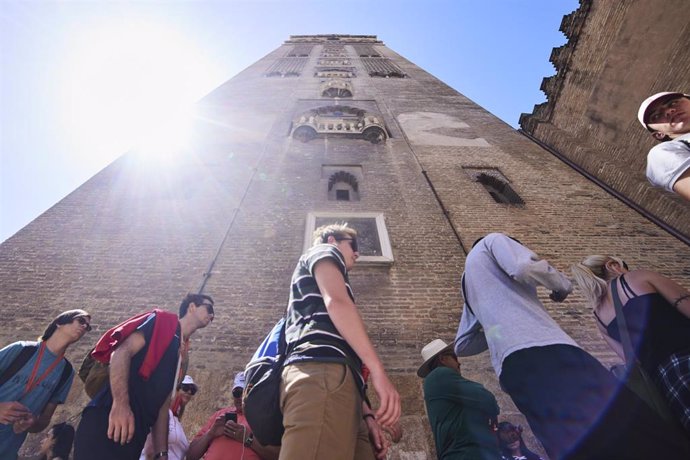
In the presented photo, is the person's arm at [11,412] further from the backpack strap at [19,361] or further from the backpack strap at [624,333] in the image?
the backpack strap at [624,333]

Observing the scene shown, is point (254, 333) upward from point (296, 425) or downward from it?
downward

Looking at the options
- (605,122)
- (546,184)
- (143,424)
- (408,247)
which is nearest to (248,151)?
(408,247)

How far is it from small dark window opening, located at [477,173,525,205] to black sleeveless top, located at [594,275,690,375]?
514cm

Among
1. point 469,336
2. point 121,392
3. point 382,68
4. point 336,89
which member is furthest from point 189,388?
point 382,68

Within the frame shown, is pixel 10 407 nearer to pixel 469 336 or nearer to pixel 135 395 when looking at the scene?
pixel 135 395

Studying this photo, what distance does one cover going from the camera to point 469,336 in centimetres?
228

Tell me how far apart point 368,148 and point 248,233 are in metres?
4.21

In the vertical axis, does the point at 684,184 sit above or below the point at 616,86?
below

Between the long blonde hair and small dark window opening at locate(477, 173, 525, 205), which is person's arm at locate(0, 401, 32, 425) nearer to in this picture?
the long blonde hair

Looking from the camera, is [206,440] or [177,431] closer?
[206,440]

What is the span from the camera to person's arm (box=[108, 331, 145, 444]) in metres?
1.72

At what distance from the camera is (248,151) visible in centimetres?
835

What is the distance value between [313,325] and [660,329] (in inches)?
68.1

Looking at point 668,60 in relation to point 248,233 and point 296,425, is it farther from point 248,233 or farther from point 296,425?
point 296,425
